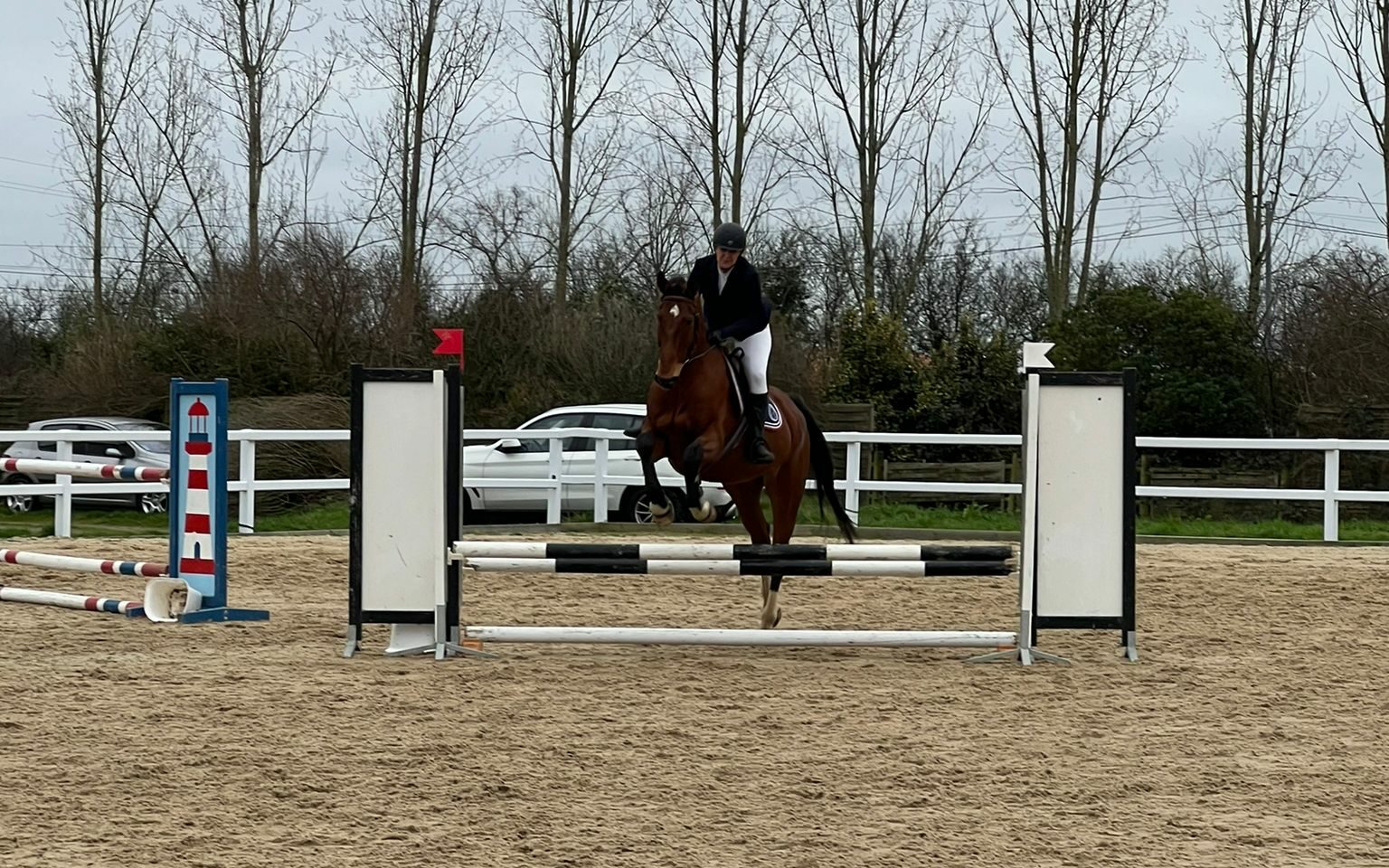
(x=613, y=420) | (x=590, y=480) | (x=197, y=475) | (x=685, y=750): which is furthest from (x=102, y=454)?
(x=685, y=750)

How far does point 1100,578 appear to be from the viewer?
744 centimetres

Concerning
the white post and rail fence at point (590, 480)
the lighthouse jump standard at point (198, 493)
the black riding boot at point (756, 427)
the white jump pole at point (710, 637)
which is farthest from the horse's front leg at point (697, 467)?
the white post and rail fence at point (590, 480)

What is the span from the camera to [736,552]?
729cm

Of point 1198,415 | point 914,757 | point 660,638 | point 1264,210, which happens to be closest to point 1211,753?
point 914,757

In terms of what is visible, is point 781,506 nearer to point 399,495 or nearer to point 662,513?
point 662,513

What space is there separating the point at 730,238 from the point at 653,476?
127 cm

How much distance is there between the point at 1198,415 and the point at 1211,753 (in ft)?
64.3

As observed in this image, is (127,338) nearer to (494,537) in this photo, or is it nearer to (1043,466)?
(494,537)

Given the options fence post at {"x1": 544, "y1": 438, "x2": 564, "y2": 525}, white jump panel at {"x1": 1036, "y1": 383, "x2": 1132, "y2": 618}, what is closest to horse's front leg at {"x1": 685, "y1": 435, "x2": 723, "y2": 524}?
white jump panel at {"x1": 1036, "y1": 383, "x2": 1132, "y2": 618}

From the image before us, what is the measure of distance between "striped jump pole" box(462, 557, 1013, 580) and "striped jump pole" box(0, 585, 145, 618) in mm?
2131

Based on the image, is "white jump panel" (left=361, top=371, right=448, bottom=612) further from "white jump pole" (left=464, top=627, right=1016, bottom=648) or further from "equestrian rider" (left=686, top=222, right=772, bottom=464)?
"equestrian rider" (left=686, top=222, right=772, bottom=464)

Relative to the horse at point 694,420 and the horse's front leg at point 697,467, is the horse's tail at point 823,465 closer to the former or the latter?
the horse at point 694,420

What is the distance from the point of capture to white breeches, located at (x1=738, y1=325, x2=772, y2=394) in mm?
8141

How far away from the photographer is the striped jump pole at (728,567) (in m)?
7.12
